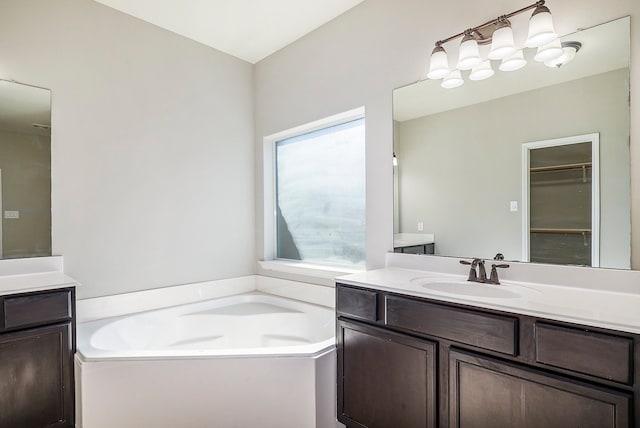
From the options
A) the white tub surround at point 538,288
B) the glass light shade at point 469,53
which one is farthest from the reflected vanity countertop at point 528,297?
the glass light shade at point 469,53

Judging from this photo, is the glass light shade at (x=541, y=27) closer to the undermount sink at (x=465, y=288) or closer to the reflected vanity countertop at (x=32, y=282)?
the undermount sink at (x=465, y=288)

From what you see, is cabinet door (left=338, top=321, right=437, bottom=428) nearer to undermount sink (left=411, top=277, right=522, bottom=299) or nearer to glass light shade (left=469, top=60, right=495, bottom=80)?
undermount sink (left=411, top=277, right=522, bottom=299)

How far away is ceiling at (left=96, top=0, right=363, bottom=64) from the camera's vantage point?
240 centimetres

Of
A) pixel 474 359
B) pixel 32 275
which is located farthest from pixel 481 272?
pixel 32 275

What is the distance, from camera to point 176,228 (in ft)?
Result: 9.14

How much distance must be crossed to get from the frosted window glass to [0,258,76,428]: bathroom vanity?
5.76 ft

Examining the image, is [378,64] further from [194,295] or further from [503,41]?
[194,295]

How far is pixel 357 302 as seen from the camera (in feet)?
5.92

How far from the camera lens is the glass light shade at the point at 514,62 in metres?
1.72

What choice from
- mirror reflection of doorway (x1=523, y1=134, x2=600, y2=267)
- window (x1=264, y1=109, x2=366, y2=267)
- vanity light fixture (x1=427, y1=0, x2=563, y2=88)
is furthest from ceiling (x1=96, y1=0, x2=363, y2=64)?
mirror reflection of doorway (x1=523, y1=134, x2=600, y2=267)

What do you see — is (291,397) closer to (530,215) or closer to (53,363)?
(53,363)

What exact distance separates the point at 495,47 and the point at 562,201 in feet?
2.75

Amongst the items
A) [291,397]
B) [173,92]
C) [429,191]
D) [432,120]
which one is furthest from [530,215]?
[173,92]

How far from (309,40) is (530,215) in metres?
2.13
